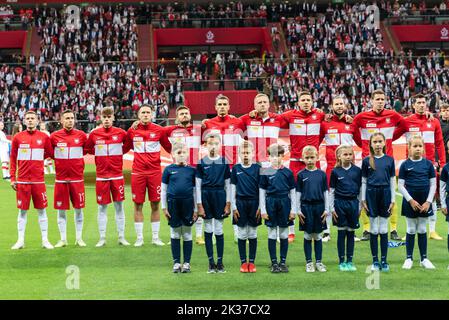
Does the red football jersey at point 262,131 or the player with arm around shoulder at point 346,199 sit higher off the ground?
the red football jersey at point 262,131

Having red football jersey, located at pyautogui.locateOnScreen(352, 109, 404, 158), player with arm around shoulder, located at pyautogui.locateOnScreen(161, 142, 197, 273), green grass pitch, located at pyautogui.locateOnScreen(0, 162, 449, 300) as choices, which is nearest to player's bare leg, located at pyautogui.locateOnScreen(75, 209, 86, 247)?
green grass pitch, located at pyautogui.locateOnScreen(0, 162, 449, 300)

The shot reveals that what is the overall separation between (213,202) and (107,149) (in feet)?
8.57

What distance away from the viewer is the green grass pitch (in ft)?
29.4

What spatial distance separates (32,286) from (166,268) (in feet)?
5.99

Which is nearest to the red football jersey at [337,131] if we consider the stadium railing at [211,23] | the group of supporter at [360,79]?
the group of supporter at [360,79]

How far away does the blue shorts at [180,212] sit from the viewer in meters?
10.1

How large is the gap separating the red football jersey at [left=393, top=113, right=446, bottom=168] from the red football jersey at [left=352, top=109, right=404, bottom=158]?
0.25 meters

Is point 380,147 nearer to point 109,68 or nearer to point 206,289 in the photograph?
point 206,289

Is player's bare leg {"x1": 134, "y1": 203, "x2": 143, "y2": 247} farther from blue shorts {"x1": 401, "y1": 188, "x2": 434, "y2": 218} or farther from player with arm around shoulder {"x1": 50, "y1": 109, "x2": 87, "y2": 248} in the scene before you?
blue shorts {"x1": 401, "y1": 188, "x2": 434, "y2": 218}

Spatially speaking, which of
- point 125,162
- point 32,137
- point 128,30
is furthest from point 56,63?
point 32,137

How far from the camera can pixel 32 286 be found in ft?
31.1

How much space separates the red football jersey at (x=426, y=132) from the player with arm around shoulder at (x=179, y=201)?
377 cm

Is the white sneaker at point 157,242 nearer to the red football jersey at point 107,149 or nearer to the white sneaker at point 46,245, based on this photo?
the red football jersey at point 107,149

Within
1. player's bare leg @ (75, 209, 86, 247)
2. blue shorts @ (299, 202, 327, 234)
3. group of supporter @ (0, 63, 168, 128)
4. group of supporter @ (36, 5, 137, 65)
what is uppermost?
group of supporter @ (36, 5, 137, 65)
